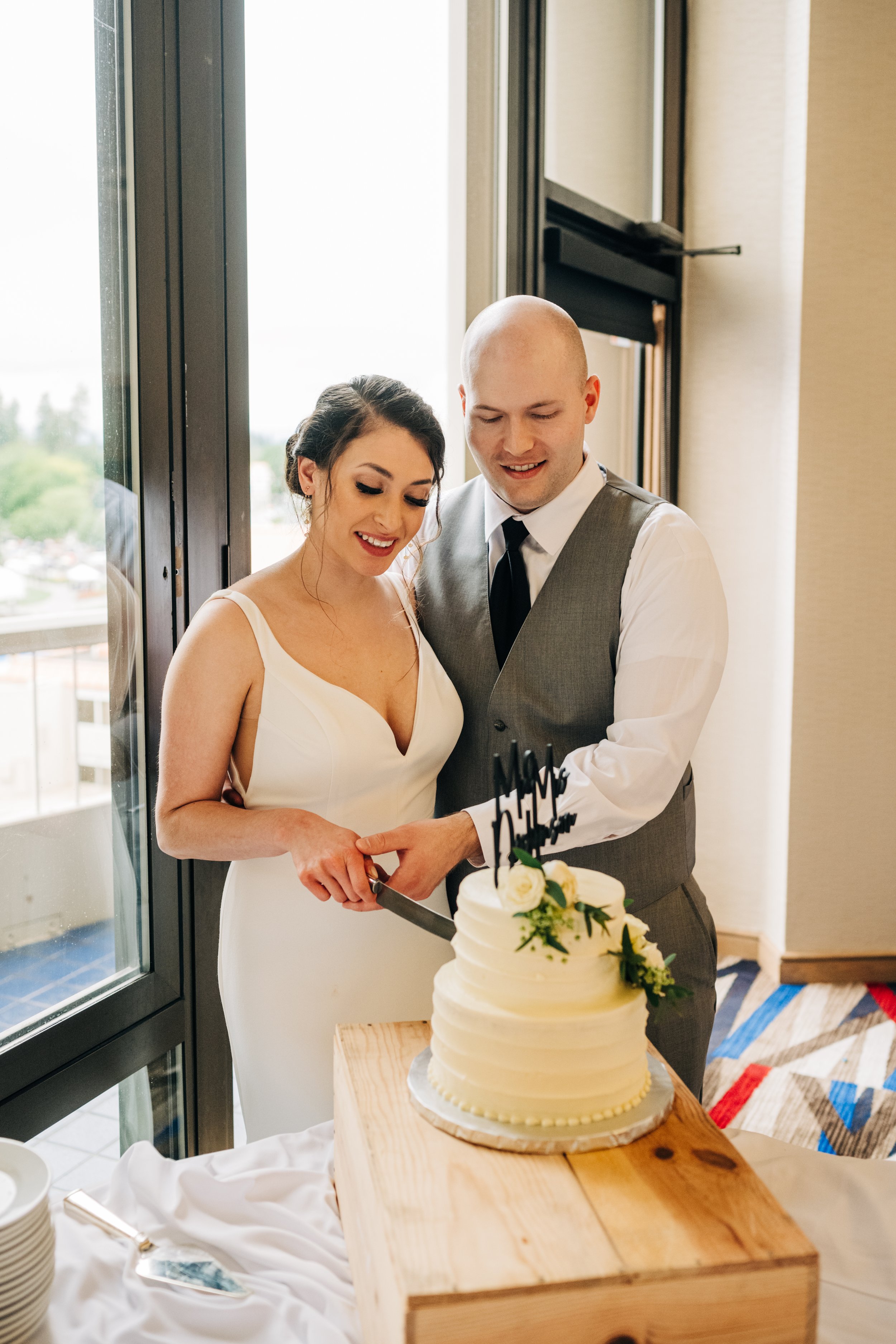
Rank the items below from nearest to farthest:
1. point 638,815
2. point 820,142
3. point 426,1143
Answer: point 426,1143 < point 638,815 < point 820,142

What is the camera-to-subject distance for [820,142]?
3395mm

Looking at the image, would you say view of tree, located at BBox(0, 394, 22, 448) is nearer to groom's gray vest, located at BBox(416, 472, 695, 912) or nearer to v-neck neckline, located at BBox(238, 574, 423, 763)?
v-neck neckline, located at BBox(238, 574, 423, 763)

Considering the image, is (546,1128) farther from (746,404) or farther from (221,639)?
(746,404)

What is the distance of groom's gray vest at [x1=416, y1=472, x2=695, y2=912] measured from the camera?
172cm

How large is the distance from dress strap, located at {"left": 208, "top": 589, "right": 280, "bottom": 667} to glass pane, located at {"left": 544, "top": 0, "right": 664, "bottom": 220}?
6.31 ft

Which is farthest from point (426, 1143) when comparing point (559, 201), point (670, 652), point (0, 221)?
point (559, 201)

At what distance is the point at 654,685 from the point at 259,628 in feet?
1.97

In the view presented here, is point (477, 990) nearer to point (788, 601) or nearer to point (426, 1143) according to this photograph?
point (426, 1143)

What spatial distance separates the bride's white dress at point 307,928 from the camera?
5.12 ft

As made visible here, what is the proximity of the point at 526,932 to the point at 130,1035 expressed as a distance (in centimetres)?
110

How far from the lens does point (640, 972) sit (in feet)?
3.19

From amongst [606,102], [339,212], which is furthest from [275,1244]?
[606,102]

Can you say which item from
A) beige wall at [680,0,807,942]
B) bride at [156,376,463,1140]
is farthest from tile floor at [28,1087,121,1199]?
beige wall at [680,0,807,942]

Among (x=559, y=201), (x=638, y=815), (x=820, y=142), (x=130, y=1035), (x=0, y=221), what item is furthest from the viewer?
(x=820, y=142)
